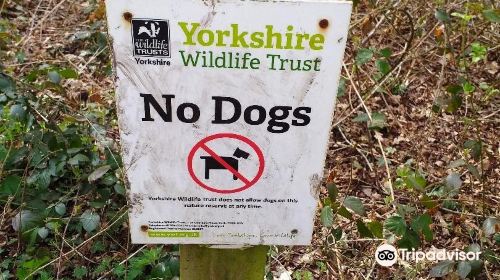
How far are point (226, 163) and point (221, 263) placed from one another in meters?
0.32

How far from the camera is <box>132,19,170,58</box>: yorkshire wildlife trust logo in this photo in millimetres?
873

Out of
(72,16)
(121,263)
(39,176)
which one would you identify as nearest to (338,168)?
(121,263)

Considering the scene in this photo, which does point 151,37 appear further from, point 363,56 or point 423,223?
point 363,56

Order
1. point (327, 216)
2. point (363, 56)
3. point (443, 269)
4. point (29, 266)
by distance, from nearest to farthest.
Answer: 1. point (327, 216)
2. point (443, 269)
3. point (29, 266)
4. point (363, 56)

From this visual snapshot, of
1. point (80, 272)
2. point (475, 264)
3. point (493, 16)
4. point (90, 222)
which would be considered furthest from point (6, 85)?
point (493, 16)

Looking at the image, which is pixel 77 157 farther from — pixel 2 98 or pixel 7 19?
pixel 7 19

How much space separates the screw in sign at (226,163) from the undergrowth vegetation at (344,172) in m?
0.59

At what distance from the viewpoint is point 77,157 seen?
188 cm

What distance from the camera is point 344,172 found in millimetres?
2561

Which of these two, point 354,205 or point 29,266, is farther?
point 29,266

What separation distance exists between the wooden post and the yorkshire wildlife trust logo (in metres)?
0.51

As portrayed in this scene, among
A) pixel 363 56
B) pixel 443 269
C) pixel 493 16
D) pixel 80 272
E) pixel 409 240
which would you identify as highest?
pixel 493 16

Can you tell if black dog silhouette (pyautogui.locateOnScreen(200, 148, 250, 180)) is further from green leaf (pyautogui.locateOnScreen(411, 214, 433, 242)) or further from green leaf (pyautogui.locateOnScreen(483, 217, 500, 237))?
green leaf (pyautogui.locateOnScreen(483, 217, 500, 237))

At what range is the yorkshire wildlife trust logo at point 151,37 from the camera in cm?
87
